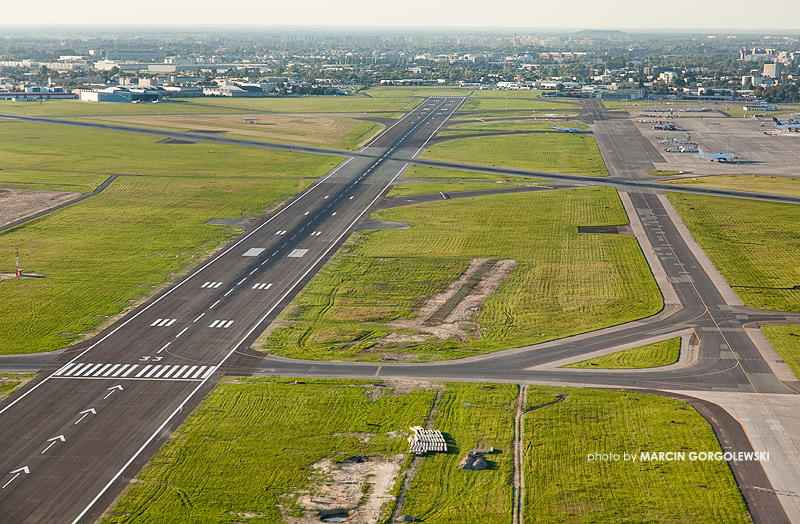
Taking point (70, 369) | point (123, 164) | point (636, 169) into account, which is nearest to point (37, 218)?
point (123, 164)

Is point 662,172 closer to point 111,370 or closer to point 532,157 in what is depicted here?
point 532,157

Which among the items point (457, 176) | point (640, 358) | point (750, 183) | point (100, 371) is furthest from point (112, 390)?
point (750, 183)

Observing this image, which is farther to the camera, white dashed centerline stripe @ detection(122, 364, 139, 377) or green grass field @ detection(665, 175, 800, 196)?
green grass field @ detection(665, 175, 800, 196)

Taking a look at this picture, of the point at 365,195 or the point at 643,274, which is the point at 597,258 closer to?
the point at 643,274

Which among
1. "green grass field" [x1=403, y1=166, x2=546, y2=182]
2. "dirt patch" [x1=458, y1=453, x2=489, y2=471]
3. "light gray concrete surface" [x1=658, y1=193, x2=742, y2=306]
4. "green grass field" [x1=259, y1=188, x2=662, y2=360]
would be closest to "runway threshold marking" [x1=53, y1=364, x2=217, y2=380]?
"green grass field" [x1=259, y1=188, x2=662, y2=360]

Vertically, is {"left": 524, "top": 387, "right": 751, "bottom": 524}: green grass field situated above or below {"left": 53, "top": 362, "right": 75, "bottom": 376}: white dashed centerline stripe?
below

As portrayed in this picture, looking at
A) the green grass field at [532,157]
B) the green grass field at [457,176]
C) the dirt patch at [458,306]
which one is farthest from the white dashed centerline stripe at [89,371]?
the green grass field at [532,157]

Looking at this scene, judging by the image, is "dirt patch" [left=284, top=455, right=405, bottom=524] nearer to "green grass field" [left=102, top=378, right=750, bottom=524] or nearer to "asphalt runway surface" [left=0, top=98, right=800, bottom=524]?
"green grass field" [left=102, top=378, right=750, bottom=524]
